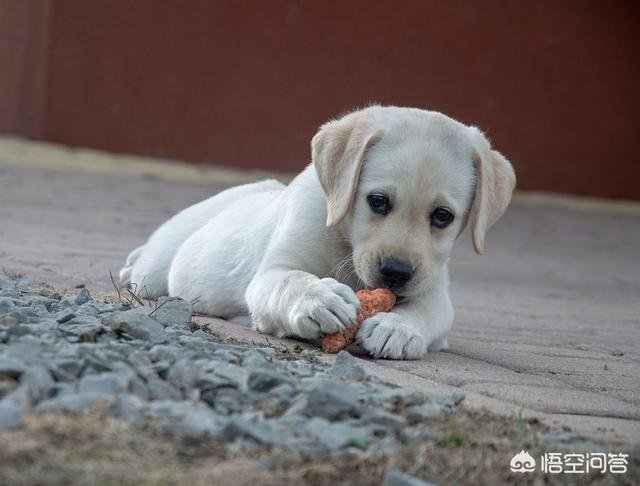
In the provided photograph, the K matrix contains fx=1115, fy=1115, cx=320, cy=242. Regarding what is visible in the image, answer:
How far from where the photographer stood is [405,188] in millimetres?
4391

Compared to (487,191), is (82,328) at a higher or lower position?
lower

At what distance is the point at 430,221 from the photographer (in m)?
4.47

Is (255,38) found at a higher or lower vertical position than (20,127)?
higher

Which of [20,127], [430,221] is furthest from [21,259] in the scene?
[20,127]

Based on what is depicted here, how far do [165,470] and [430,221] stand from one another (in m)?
2.18

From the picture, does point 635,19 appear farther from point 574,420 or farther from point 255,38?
point 574,420

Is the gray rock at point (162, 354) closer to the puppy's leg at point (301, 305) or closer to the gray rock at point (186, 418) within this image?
the gray rock at point (186, 418)

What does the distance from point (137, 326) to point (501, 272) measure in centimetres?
542

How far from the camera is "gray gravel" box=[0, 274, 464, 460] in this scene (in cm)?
279

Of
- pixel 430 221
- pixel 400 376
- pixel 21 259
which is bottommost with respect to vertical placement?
pixel 21 259

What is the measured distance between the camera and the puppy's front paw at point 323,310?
405 centimetres

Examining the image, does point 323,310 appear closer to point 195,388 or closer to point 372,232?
point 372,232

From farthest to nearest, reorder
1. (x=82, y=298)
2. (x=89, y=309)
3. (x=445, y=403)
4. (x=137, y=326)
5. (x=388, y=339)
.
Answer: (x=82, y=298) → (x=388, y=339) → (x=89, y=309) → (x=137, y=326) → (x=445, y=403)

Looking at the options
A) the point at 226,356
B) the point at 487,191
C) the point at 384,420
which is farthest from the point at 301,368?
the point at 487,191
